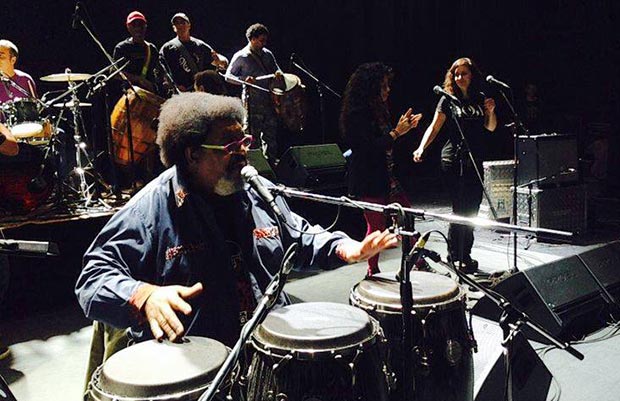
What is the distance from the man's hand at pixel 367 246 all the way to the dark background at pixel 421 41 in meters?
7.39

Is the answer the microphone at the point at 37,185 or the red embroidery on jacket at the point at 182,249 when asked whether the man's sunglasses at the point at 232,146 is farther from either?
the microphone at the point at 37,185

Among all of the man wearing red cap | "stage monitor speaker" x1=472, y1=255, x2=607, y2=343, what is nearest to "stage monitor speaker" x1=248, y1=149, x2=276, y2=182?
the man wearing red cap

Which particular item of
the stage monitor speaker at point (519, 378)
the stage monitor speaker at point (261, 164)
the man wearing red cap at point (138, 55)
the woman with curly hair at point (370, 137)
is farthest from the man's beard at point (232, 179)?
the man wearing red cap at point (138, 55)

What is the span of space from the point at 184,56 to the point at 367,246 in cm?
637

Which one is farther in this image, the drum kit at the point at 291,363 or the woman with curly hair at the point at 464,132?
the woman with curly hair at the point at 464,132

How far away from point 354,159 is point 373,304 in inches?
97.8

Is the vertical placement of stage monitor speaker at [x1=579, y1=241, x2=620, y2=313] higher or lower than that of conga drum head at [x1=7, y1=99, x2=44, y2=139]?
lower

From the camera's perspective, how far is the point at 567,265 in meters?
4.38

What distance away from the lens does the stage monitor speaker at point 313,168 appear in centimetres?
774

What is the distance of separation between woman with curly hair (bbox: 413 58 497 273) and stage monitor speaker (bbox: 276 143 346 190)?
2.27m

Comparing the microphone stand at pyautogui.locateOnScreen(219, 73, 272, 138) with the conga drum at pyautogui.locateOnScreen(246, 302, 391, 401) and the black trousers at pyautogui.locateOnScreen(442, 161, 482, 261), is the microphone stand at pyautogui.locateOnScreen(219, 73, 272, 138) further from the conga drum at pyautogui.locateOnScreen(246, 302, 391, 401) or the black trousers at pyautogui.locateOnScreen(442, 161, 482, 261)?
the conga drum at pyautogui.locateOnScreen(246, 302, 391, 401)

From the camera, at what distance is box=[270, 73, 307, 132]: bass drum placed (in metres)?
8.41

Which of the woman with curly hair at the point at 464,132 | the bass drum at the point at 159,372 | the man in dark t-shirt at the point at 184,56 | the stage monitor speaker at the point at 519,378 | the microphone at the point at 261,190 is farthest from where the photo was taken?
the man in dark t-shirt at the point at 184,56

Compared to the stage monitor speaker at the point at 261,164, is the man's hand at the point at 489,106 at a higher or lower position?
higher
